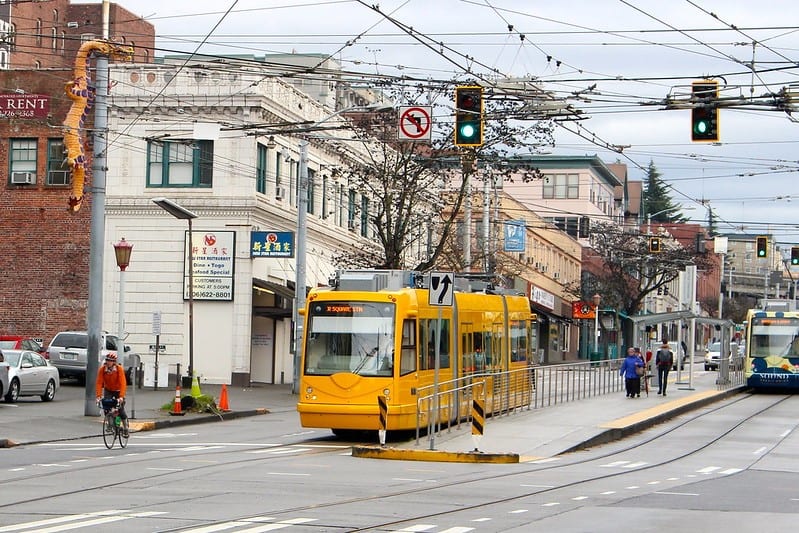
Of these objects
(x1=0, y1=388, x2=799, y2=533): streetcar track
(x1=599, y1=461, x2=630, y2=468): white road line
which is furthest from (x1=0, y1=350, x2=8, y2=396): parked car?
(x1=599, y1=461, x2=630, y2=468): white road line

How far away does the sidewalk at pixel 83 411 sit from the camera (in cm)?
2911

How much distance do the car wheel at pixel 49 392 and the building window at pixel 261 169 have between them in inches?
502

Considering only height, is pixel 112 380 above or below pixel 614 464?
above

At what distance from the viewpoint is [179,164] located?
48.9 metres

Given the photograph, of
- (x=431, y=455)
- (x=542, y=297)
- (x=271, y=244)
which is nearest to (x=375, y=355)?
(x=431, y=455)

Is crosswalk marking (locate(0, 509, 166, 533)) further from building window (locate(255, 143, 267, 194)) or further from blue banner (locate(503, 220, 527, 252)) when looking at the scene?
blue banner (locate(503, 220, 527, 252))

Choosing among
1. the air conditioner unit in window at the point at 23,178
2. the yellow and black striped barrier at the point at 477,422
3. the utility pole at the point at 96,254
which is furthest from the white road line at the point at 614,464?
the air conditioner unit in window at the point at 23,178

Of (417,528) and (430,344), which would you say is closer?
(417,528)

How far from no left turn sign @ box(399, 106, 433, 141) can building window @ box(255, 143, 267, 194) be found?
1481 cm

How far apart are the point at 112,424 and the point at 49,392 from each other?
1316 cm

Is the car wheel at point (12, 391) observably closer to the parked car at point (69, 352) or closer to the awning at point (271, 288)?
the parked car at point (69, 352)

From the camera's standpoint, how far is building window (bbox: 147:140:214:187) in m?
48.6

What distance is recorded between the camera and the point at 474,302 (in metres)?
31.3

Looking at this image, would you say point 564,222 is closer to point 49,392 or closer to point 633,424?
point 49,392
